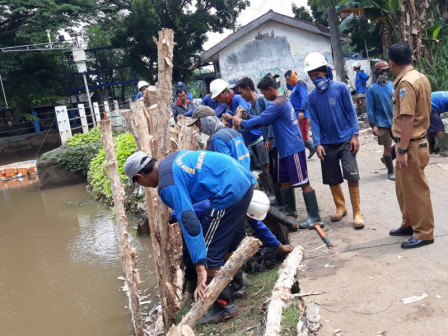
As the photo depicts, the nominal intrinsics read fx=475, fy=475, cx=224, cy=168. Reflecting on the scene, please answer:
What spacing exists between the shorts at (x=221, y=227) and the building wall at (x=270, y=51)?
1835 centimetres

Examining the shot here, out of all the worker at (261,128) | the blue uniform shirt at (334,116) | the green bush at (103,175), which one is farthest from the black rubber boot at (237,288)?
the green bush at (103,175)

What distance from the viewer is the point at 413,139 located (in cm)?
432

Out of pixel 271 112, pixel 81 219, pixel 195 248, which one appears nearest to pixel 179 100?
pixel 81 219

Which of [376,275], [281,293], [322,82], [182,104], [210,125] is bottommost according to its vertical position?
[376,275]

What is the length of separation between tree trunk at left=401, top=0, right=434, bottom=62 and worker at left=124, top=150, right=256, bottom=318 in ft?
32.7

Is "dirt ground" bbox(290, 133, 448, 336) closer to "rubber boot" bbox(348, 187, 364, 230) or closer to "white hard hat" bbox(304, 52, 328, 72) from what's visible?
"rubber boot" bbox(348, 187, 364, 230)

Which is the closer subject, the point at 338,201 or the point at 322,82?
the point at 322,82

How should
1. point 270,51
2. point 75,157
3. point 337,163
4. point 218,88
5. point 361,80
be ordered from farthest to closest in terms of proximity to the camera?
1. point 270,51
2. point 361,80
3. point 75,157
4. point 218,88
5. point 337,163

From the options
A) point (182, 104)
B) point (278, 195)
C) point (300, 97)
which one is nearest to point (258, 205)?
point (278, 195)

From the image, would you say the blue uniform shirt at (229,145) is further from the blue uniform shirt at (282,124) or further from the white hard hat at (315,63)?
the white hard hat at (315,63)

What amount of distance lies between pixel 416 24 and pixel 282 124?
8.32 metres

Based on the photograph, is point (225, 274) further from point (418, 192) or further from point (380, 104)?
point (380, 104)

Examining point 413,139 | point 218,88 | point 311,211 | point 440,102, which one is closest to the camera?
point 413,139

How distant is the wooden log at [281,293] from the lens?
3.21 meters
